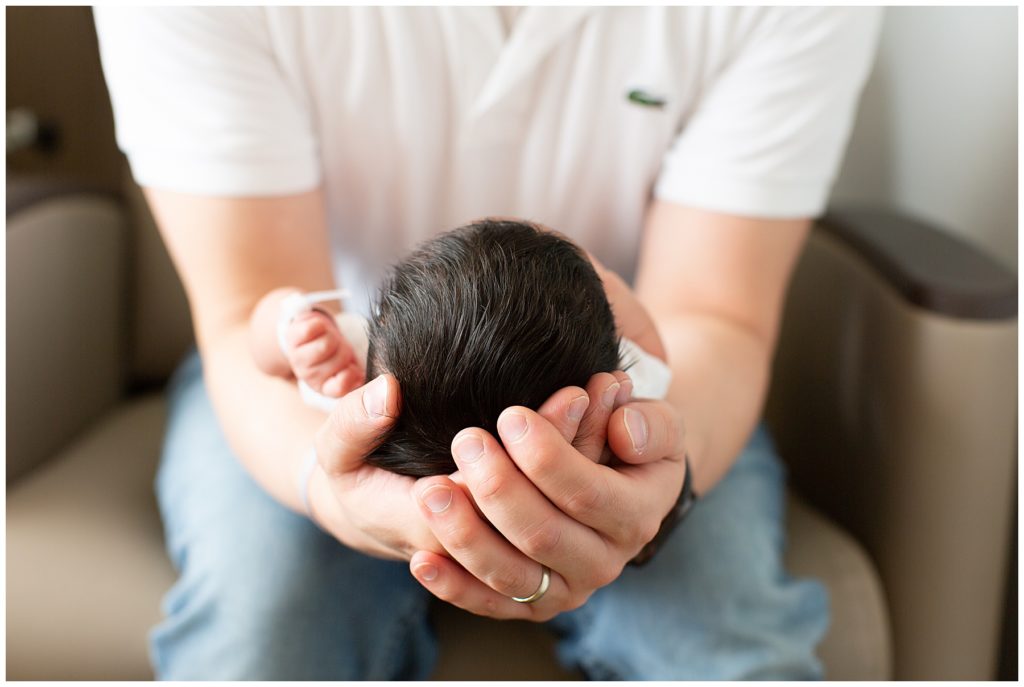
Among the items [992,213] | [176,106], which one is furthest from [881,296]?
[176,106]

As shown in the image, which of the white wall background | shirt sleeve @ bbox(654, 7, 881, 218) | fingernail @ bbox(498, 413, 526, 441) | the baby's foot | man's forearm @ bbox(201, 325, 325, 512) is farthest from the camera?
the white wall background

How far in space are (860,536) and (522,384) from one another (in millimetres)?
633

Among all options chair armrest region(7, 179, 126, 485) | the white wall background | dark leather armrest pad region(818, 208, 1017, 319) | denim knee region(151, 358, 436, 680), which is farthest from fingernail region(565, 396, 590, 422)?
the white wall background

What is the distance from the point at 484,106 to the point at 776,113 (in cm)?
26

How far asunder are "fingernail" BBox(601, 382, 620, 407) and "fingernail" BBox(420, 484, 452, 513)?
0.10 meters

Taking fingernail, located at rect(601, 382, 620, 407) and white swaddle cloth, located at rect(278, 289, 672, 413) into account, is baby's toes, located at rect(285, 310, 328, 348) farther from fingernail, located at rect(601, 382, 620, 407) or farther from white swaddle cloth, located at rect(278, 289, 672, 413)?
fingernail, located at rect(601, 382, 620, 407)

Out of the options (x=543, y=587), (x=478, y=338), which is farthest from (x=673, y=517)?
(x=478, y=338)

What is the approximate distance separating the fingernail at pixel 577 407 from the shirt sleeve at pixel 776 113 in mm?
408

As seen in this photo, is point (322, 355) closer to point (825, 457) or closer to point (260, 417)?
point (260, 417)

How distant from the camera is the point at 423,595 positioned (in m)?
0.78

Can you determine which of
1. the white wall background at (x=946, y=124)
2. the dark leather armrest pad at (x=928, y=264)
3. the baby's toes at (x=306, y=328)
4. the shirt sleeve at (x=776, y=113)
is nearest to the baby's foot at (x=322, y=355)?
the baby's toes at (x=306, y=328)

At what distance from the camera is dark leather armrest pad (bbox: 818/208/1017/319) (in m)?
0.82

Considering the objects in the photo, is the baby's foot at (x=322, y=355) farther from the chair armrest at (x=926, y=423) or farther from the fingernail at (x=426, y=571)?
the chair armrest at (x=926, y=423)

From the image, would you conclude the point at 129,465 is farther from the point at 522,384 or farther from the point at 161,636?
the point at 522,384
